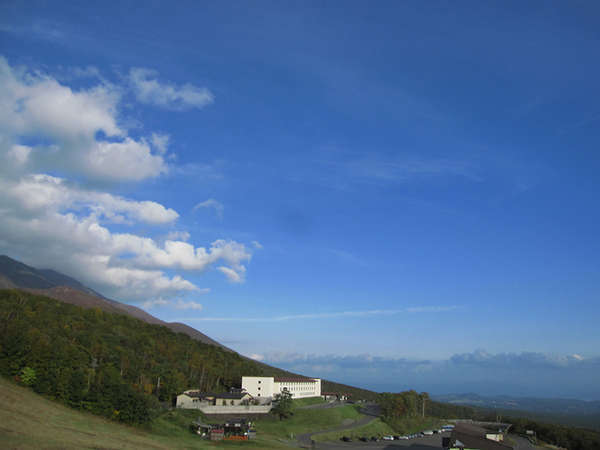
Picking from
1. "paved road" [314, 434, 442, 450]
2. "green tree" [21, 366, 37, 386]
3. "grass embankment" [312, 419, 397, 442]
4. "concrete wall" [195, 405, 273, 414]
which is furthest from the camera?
"concrete wall" [195, 405, 273, 414]

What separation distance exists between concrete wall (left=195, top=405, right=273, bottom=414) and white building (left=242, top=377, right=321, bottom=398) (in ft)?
37.0

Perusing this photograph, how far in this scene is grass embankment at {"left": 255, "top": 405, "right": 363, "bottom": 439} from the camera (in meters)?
71.8

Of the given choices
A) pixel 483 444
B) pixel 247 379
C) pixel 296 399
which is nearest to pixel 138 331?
pixel 247 379

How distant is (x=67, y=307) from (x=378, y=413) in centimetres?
8434

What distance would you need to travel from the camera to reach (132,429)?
52219mm

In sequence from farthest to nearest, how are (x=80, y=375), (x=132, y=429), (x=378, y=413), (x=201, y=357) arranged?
(x=201, y=357), (x=378, y=413), (x=80, y=375), (x=132, y=429)

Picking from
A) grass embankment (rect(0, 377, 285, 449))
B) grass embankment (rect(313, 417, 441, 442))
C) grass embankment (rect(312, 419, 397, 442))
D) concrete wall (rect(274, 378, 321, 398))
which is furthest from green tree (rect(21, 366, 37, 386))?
concrete wall (rect(274, 378, 321, 398))

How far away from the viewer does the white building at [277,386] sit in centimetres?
10144

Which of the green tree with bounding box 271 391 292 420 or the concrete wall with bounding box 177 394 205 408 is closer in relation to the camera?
the concrete wall with bounding box 177 394 205 408

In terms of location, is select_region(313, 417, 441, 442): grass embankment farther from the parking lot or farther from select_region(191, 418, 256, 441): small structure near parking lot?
select_region(191, 418, 256, 441): small structure near parking lot

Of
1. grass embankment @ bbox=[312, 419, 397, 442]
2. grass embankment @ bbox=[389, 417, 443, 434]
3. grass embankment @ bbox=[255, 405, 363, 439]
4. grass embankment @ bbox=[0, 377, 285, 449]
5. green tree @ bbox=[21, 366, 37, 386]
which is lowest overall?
grass embankment @ bbox=[389, 417, 443, 434]

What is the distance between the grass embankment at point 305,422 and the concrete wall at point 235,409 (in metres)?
3.05

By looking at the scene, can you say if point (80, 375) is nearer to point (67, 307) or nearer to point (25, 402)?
point (25, 402)

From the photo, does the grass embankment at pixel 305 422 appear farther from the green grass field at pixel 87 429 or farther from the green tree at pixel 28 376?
the green tree at pixel 28 376
